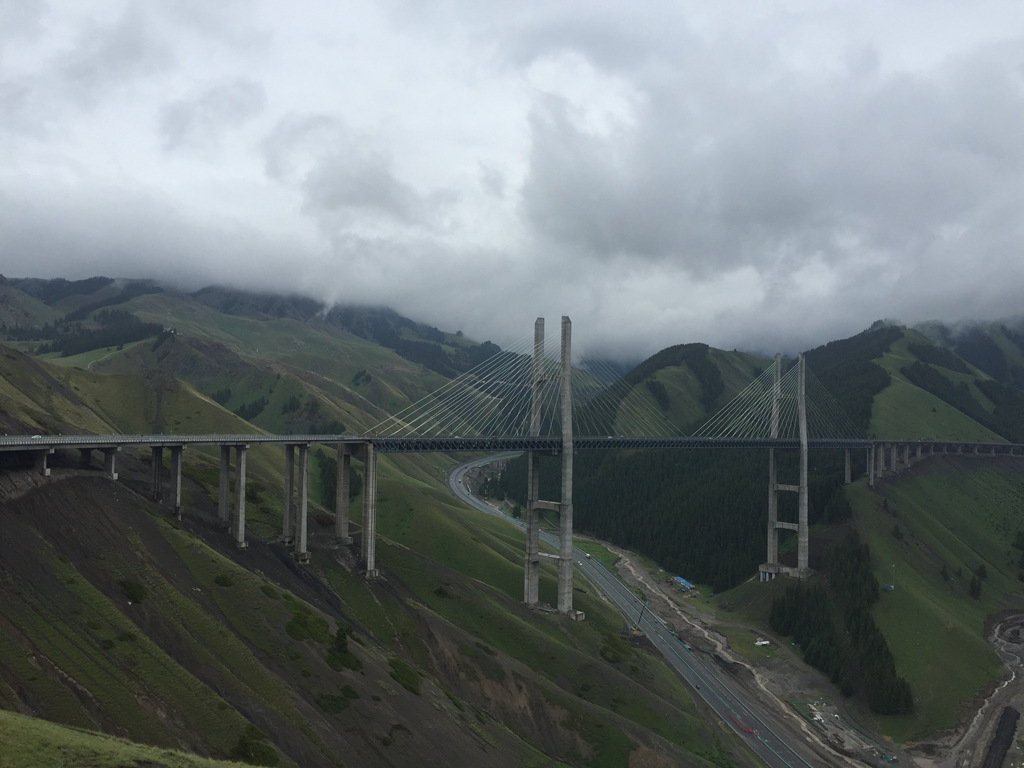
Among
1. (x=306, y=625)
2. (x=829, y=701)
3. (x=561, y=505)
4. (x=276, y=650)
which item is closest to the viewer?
(x=276, y=650)

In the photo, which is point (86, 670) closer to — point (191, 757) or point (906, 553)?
point (191, 757)

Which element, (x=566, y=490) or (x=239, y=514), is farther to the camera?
(x=566, y=490)

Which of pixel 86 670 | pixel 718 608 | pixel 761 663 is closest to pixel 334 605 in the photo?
pixel 86 670

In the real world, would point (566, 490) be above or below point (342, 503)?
below

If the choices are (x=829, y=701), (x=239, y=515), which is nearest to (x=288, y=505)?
(x=239, y=515)

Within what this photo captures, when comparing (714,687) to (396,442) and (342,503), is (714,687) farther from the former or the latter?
(342,503)

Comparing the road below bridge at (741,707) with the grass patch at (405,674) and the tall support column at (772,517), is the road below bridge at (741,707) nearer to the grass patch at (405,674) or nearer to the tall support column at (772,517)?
the tall support column at (772,517)

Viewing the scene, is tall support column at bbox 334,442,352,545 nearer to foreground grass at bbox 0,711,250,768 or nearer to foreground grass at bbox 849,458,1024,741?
foreground grass at bbox 0,711,250,768
